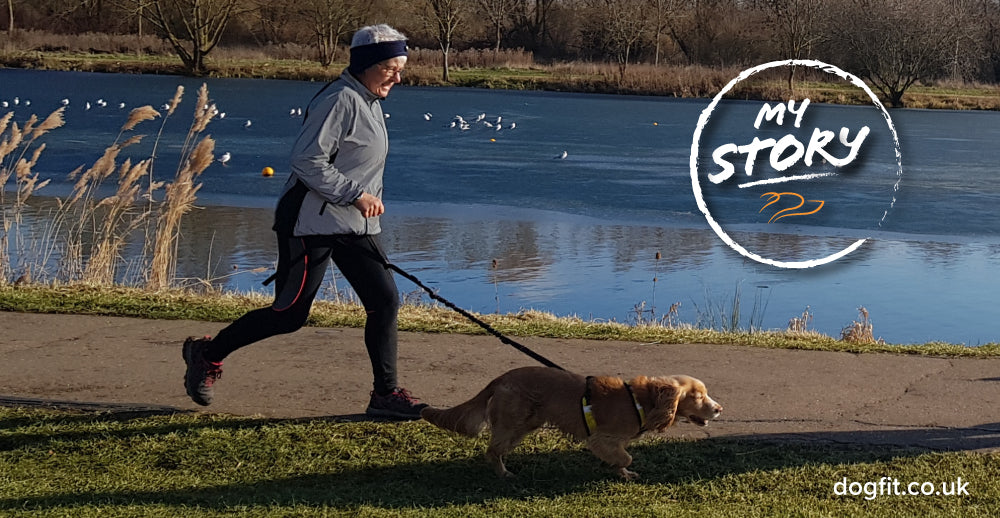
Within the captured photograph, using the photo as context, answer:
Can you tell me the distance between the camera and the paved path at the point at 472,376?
20.9 ft

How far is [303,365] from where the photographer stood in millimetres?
7418

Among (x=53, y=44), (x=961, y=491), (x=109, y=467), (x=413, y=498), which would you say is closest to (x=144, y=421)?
(x=109, y=467)

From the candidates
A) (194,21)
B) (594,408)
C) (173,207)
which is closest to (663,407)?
(594,408)

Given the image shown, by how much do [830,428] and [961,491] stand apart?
1.01m

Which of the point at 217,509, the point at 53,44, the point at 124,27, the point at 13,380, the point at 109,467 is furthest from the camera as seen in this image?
the point at 124,27

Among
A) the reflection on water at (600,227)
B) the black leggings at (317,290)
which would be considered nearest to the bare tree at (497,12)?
the reflection on water at (600,227)

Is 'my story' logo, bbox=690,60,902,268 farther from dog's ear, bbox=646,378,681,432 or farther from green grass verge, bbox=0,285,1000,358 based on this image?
dog's ear, bbox=646,378,681,432

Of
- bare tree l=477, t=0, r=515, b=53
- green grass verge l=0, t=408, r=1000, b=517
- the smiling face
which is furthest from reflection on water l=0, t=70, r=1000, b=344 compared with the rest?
bare tree l=477, t=0, r=515, b=53

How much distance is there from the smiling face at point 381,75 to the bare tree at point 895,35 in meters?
28.5

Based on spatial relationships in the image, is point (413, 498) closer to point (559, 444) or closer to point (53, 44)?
point (559, 444)

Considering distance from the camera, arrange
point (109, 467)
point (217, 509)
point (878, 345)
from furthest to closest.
→ point (878, 345), point (109, 467), point (217, 509)

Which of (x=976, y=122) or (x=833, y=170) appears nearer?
(x=833, y=170)

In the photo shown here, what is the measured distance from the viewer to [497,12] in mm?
69000

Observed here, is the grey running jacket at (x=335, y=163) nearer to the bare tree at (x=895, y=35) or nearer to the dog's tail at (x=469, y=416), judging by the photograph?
the dog's tail at (x=469, y=416)
